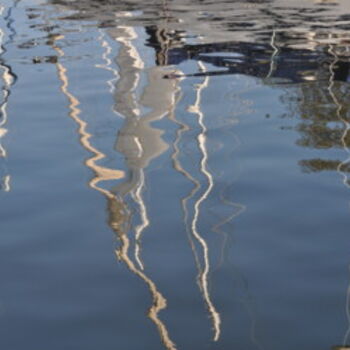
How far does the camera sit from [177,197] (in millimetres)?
7285

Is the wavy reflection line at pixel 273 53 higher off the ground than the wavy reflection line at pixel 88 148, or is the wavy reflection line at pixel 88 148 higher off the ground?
the wavy reflection line at pixel 88 148

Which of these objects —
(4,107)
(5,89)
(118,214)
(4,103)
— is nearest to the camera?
(118,214)

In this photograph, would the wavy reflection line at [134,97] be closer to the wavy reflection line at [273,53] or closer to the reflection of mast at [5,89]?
the reflection of mast at [5,89]

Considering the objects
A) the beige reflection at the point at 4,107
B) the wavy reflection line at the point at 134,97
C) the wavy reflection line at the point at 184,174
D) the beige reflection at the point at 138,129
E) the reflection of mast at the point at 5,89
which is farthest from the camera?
the reflection of mast at the point at 5,89

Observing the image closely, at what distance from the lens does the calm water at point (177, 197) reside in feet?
16.7

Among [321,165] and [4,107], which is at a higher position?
[321,165]

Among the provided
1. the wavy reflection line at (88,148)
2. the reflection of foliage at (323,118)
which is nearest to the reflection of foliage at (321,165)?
the reflection of foliage at (323,118)

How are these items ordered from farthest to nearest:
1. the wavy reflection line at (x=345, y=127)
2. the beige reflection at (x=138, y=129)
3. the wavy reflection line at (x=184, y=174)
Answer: the wavy reflection line at (x=184, y=174) < the beige reflection at (x=138, y=129) < the wavy reflection line at (x=345, y=127)

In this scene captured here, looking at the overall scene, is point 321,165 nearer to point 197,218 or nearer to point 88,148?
point 197,218

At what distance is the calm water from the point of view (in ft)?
16.7

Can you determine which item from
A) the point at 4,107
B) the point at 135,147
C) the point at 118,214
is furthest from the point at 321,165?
the point at 4,107

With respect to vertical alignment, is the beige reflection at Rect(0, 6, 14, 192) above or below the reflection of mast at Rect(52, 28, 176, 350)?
below

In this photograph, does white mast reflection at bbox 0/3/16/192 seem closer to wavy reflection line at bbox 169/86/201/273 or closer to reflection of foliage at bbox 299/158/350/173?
wavy reflection line at bbox 169/86/201/273

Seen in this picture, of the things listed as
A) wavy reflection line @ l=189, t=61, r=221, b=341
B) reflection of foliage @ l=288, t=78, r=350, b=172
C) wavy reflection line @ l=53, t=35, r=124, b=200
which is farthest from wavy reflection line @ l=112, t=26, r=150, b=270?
reflection of foliage @ l=288, t=78, r=350, b=172
